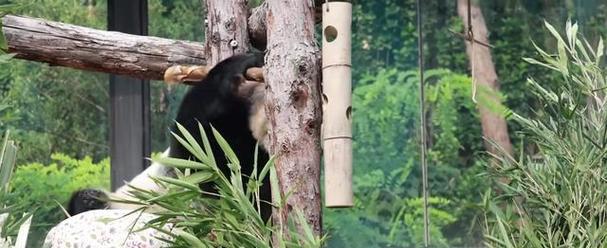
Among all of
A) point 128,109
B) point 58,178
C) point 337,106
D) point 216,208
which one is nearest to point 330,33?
point 337,106

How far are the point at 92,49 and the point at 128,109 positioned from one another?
1.16 meters

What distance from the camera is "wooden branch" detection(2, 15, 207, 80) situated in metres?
3.08

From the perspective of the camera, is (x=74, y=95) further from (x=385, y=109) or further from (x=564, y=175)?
(x=564, y=175)

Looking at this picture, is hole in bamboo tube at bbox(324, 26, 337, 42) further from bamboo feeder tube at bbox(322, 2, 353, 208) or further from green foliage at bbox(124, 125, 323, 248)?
green foliage at bbox(124, 125, 323, 248)

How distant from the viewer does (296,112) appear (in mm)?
2520

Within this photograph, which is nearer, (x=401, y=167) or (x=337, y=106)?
(x=337, y=106)

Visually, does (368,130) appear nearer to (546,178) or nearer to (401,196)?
(401,196)

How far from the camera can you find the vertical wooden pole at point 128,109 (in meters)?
4.22

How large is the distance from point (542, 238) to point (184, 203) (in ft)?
2.59

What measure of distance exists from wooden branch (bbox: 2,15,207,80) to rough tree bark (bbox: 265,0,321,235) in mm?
658

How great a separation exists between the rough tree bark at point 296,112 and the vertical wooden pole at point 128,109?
5.71 feet

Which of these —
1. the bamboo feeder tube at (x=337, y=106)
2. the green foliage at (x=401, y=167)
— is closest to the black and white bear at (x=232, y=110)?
the bamboo feeder tube at (x=337, y=106)

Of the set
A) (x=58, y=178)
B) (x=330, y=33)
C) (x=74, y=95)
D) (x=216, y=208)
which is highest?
(x=74, y=95)

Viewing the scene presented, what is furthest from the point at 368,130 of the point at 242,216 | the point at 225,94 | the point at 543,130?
the point at 242,216
